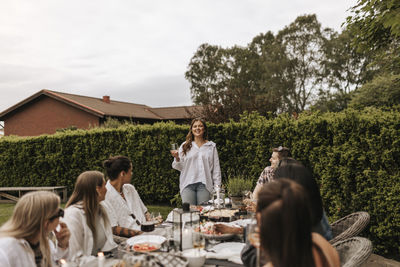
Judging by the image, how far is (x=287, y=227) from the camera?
1.25 metres

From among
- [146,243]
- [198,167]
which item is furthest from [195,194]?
[146,243]

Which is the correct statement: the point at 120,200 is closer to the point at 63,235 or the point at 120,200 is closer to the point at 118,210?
the point at 118,210

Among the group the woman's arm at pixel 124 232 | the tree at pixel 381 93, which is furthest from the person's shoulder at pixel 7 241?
the tree at pixel 381 93

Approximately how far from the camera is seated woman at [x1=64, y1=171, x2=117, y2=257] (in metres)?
2.38

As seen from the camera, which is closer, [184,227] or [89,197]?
[184,227]

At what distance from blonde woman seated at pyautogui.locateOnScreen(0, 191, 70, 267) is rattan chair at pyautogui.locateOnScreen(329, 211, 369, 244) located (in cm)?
240

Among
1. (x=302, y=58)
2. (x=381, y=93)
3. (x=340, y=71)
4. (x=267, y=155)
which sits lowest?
(x=267, y=155)

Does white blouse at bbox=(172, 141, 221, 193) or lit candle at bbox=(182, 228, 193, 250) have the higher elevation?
white blouse at bbox=(172, 141, 221, 193)

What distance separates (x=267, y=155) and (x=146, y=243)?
186 inches

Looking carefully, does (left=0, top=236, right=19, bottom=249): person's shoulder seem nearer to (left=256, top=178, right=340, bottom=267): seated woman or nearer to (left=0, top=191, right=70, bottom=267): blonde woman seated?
(left=0, top=191, right=70, bottom=267): blonde woman seated

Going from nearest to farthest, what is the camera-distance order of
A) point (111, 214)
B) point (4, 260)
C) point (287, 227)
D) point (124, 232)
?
point (287, 227), point (4, 260), point (124, 232), point (111, 214)

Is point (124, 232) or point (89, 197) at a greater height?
point (89, 197)

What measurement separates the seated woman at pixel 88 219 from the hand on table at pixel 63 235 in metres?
0.07

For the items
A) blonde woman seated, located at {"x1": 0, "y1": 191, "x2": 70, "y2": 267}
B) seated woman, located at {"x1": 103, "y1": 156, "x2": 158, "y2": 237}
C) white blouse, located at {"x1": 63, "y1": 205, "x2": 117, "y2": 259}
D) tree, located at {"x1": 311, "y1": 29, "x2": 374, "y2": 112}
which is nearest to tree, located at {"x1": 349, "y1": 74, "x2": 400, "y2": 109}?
tree, located at {"x1": 311, "y1": 29, "x2": 374, "y2": 112}
